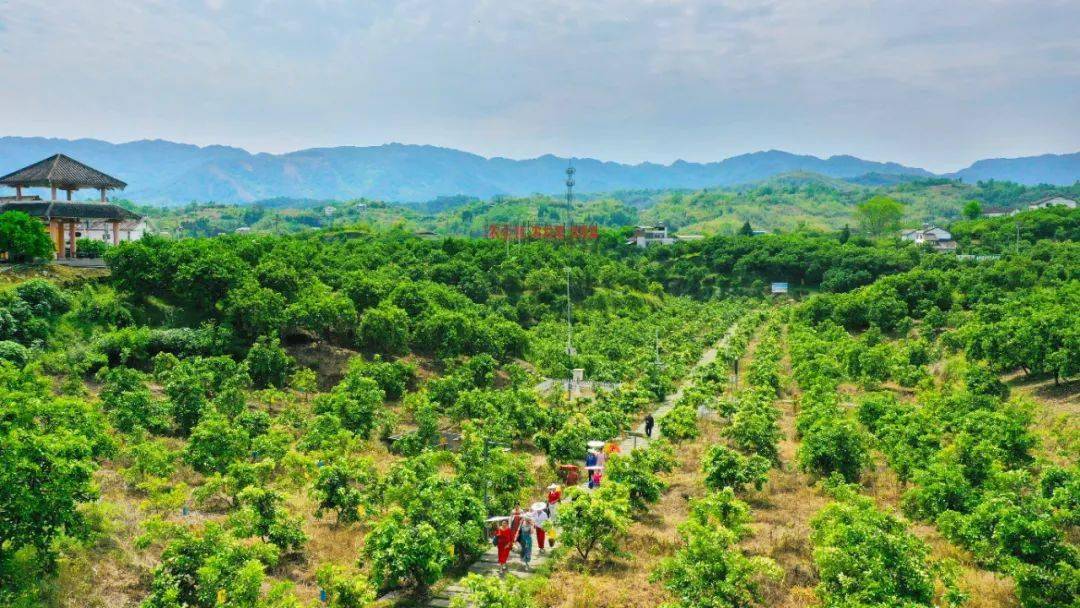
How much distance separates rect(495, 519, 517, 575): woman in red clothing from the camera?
15499 mm

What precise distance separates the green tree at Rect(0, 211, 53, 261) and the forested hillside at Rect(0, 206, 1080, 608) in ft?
3.47

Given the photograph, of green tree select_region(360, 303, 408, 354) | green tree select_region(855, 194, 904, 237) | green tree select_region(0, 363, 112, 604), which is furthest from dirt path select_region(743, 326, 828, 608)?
green tree select_region(855, 194, 904, 237)

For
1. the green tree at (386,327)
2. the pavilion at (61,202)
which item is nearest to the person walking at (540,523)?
the green tree at (386,327)

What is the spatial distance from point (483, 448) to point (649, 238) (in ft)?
315

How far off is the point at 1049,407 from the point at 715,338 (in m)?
26.7

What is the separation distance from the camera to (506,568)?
1562 centimetres

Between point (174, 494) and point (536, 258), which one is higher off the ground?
point (536, 258)

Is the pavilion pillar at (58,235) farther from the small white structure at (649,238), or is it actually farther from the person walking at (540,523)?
the small white structure at (649,238)

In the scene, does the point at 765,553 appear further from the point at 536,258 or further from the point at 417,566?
the point at 536,258

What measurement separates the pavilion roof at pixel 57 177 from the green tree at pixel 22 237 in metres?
4.05

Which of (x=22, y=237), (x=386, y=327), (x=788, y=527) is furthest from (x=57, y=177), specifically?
(x=788, y=527)

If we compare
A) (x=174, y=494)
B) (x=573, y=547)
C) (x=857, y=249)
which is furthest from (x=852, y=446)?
(x=857, y=249)

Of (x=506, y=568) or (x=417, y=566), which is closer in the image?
(x=417, y=566)

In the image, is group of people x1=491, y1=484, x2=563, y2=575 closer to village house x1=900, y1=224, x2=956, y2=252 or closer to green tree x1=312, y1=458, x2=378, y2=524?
green tree x1=312, y1=458, x2=378, y2=524
